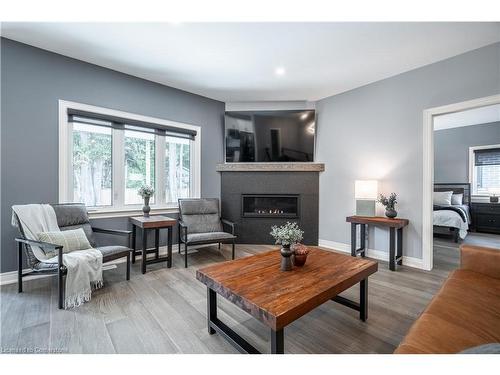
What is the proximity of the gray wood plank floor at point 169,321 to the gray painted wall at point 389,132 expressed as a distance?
4.26 ft

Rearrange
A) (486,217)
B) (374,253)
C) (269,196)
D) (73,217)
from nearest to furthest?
(73,217) → (374,253) → (269,196) → (486,217)

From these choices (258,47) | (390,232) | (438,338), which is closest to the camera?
(438,338)

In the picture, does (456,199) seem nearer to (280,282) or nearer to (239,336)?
(280,282)

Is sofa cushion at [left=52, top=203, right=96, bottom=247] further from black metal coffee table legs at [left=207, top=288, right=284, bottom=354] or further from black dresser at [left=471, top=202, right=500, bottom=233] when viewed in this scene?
black dresser at [left=471, top=202, right=500, bottom=233]

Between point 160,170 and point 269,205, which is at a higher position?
point 160,170

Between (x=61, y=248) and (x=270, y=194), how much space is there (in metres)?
3.07

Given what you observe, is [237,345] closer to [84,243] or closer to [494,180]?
[84,243]

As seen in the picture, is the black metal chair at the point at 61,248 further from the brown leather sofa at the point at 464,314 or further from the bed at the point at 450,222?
the bed at the point at 450,222

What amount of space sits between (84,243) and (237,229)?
240 cm

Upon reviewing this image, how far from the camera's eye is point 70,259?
2193 mm

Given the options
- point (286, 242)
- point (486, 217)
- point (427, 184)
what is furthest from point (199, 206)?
point (486, 217)

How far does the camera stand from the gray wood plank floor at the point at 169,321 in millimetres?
1629

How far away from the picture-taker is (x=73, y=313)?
203 cm

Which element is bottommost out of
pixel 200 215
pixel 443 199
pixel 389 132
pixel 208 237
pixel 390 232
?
pixel 208 237
